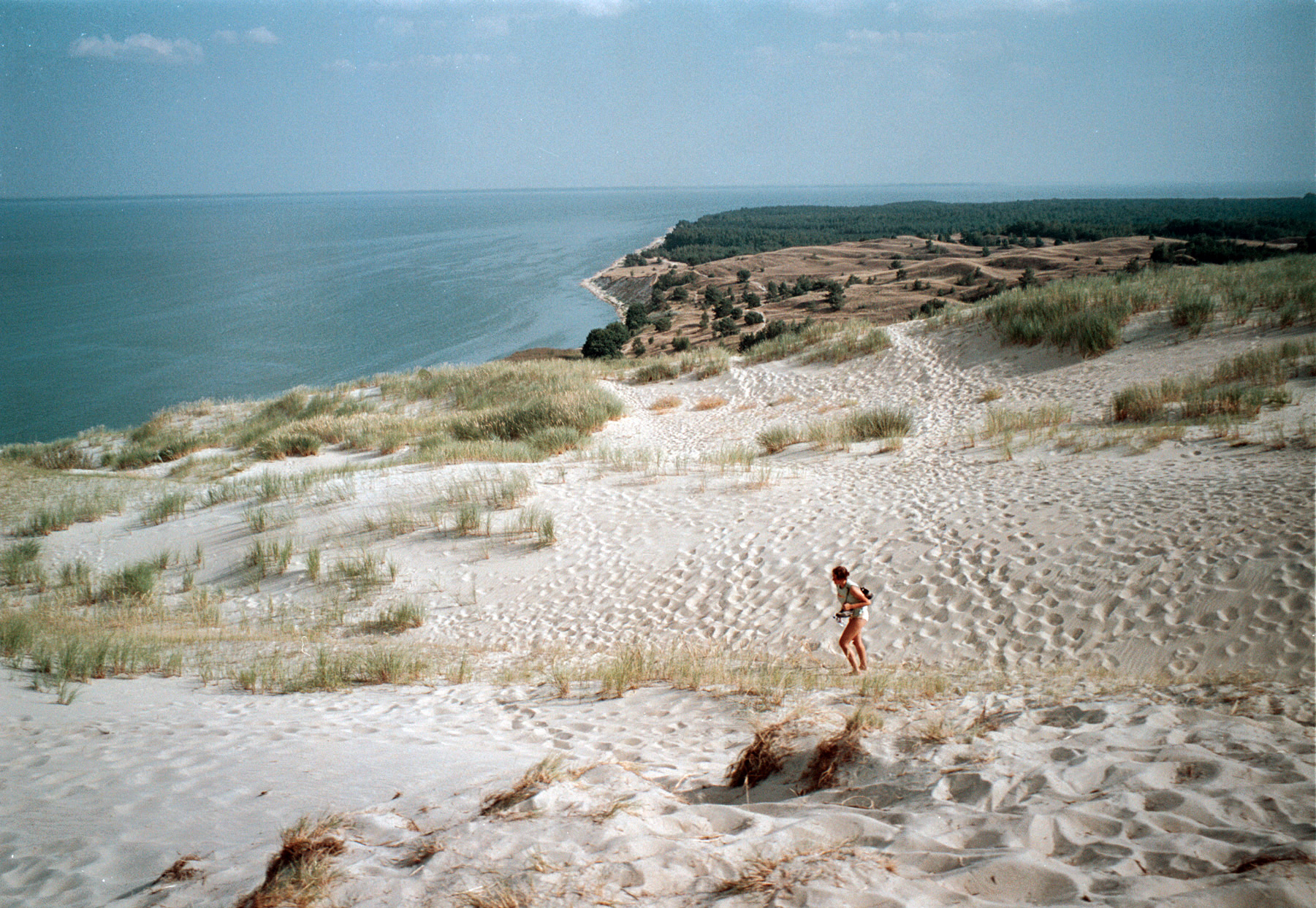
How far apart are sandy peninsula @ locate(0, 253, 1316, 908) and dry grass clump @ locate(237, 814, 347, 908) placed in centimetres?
1

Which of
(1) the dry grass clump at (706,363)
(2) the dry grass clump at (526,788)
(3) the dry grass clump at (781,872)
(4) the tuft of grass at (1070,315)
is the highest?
(4) the tuft of grass at (1070,315)

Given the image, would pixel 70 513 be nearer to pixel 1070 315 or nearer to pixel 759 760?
pixel 759 760

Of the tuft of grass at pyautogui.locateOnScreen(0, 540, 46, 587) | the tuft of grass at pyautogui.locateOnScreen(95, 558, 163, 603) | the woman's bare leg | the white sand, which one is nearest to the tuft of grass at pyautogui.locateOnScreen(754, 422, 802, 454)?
the white sand

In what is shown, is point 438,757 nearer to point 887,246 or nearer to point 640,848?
point 640,848

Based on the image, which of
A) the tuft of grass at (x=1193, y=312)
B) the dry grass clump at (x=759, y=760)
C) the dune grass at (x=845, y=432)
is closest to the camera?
the dry grass clump at (x=759, y=760)

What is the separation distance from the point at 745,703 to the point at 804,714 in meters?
0.59

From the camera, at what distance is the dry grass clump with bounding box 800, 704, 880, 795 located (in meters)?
3.51

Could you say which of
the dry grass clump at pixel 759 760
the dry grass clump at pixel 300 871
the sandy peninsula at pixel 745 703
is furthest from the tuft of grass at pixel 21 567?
the dry grass clump at pixel 759 760

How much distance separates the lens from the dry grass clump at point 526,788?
10.4ft

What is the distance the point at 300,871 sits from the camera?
2637mm

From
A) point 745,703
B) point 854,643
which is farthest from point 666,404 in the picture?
point 745,703

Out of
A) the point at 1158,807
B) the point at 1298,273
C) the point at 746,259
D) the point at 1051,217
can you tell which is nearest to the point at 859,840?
the point at 1158,807

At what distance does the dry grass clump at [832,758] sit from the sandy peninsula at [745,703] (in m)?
0.02

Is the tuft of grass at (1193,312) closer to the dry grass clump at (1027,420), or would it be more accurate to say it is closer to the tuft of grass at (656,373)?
the dry grass clump at (1027,420)
